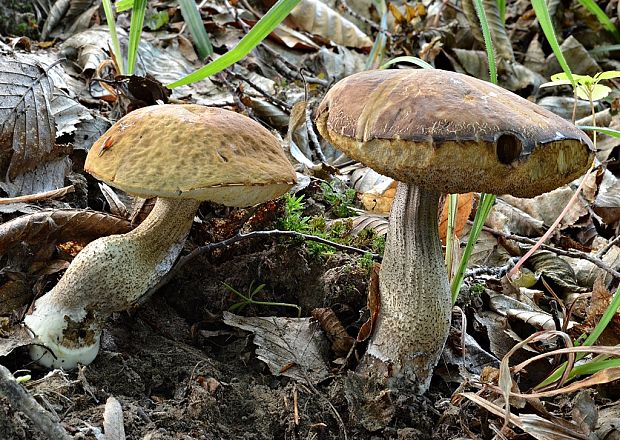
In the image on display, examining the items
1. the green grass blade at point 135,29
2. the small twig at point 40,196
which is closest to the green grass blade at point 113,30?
the green grass blade at point 135,29

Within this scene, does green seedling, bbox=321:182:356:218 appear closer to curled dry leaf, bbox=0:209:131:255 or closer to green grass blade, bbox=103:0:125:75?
curled dry leaf, bbox=0:209:131:255

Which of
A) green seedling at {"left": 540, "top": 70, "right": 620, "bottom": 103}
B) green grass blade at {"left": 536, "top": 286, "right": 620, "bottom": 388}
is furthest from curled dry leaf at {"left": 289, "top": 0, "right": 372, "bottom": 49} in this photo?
green grass blade at {"left": 536, "top": 286, "right": 620, "bottom": 388}

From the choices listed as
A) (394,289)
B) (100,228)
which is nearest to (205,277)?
(100,228)

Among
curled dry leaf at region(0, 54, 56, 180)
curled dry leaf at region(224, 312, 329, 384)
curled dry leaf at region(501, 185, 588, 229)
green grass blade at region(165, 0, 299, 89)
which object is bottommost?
curled dry leaf at region(501, 185, 588, 229)

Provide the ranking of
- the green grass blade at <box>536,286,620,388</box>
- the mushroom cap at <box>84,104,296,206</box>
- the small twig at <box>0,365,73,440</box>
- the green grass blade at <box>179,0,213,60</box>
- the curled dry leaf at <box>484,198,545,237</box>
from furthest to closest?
the green grass blade at <box>179,0,213,60</box>
the curled dry leaf at <box>484,198,545,237</box>
the green grass blade at <box>536,286,620,388</box>
the mushroom cap at <box>84,104,296,206</box>
the small twig at <box>0,365,73,440</box>

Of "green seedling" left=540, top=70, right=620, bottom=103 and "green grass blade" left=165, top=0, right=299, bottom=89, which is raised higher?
"green grass blade" left=165, top=0, right=299, bottom=89

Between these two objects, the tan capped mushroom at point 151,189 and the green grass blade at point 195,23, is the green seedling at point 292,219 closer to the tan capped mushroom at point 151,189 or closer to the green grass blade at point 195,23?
the tan capped mushroom at point 151,189
